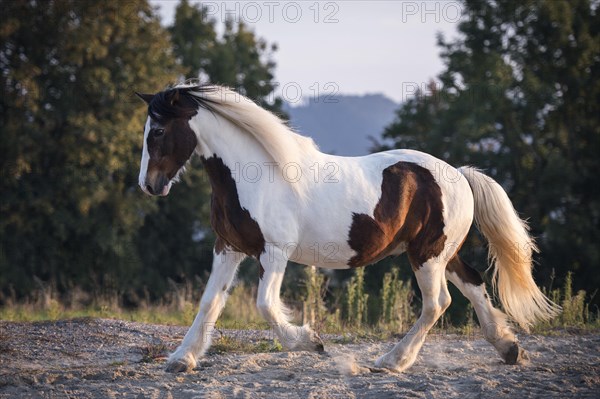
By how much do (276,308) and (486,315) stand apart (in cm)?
200

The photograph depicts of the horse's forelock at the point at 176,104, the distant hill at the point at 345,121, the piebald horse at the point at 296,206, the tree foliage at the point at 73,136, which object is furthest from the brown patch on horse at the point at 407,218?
the distant hill at the point at 345,121

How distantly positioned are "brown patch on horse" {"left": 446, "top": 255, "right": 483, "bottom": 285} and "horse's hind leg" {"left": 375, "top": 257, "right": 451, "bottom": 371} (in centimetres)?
19

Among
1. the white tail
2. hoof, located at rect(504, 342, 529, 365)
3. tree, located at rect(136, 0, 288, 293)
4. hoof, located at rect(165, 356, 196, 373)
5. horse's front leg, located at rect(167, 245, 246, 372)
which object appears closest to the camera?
hoof, located at rect(165, 356, 196, 373)

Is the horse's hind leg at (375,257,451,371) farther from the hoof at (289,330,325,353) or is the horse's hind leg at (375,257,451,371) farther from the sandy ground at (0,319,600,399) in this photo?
the hoof at (289,330,325,353)

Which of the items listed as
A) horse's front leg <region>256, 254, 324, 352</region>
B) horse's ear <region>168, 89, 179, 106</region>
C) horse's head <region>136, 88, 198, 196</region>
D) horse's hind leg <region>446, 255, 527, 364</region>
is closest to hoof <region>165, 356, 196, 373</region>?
horse's front leg <region>256, 254, 324, 352</region>

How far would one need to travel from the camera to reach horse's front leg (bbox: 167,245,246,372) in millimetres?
6375

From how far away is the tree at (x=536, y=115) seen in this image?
24750 mm

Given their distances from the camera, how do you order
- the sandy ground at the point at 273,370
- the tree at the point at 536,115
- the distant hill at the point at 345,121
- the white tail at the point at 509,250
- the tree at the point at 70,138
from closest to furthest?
the sandy ground at the point at 273,370 < the white tail at the point at 509,250 < the tree at the point at 70,138 < the tree at the point at 536,115 < the distant hill at the point at 345,121

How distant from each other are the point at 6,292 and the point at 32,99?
6857mm

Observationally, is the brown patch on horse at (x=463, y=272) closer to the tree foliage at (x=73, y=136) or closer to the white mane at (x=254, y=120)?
the white mane at (x=254, y=120)

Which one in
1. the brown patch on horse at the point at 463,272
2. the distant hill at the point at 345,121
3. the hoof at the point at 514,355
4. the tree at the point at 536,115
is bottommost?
the hoof at the point at 514,355

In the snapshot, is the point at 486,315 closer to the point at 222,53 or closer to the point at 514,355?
the point at 514,355

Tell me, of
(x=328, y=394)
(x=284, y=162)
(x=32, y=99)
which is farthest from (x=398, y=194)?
(x=32, y=99)

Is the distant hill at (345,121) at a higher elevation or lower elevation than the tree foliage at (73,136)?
higher
